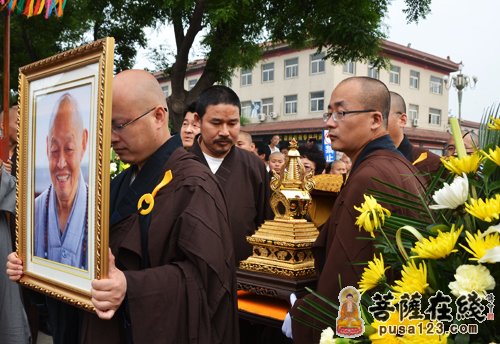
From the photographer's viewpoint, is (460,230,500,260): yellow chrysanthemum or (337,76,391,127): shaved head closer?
(460,230,500,260): yellow chrysanthemum

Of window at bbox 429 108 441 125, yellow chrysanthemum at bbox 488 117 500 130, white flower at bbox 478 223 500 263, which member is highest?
window at bbox 429 108 441 125

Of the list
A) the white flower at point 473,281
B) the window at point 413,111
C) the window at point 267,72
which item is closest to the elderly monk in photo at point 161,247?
the white flower at point 473,281

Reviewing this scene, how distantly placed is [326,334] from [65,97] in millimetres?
1127

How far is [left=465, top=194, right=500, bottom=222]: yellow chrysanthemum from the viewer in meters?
1.05

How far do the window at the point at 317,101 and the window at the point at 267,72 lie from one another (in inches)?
126

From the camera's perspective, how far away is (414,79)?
31.6 metres

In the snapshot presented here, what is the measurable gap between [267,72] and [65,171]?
96.2 ft

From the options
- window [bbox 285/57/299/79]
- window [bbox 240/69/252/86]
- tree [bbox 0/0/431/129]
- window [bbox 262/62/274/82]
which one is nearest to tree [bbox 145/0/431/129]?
tree [bbox 0/0/431/129]

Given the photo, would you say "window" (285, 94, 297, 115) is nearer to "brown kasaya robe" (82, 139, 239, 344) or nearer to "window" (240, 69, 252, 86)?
"window" (240, 69, 252, 86)

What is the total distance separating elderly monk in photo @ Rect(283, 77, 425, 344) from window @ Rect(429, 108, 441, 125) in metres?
32.3

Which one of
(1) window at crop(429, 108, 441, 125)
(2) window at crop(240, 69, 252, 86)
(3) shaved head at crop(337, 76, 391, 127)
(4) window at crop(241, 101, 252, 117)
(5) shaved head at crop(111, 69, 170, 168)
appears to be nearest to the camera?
(5) shaved head at crop(111, 69, 170, 168)

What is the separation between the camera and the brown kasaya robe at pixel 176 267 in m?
1.72

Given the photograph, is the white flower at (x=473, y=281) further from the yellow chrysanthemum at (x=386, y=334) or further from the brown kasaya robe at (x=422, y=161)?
the brown kasaya robe at (x=422, y=161)

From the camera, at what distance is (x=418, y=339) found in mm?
1066
